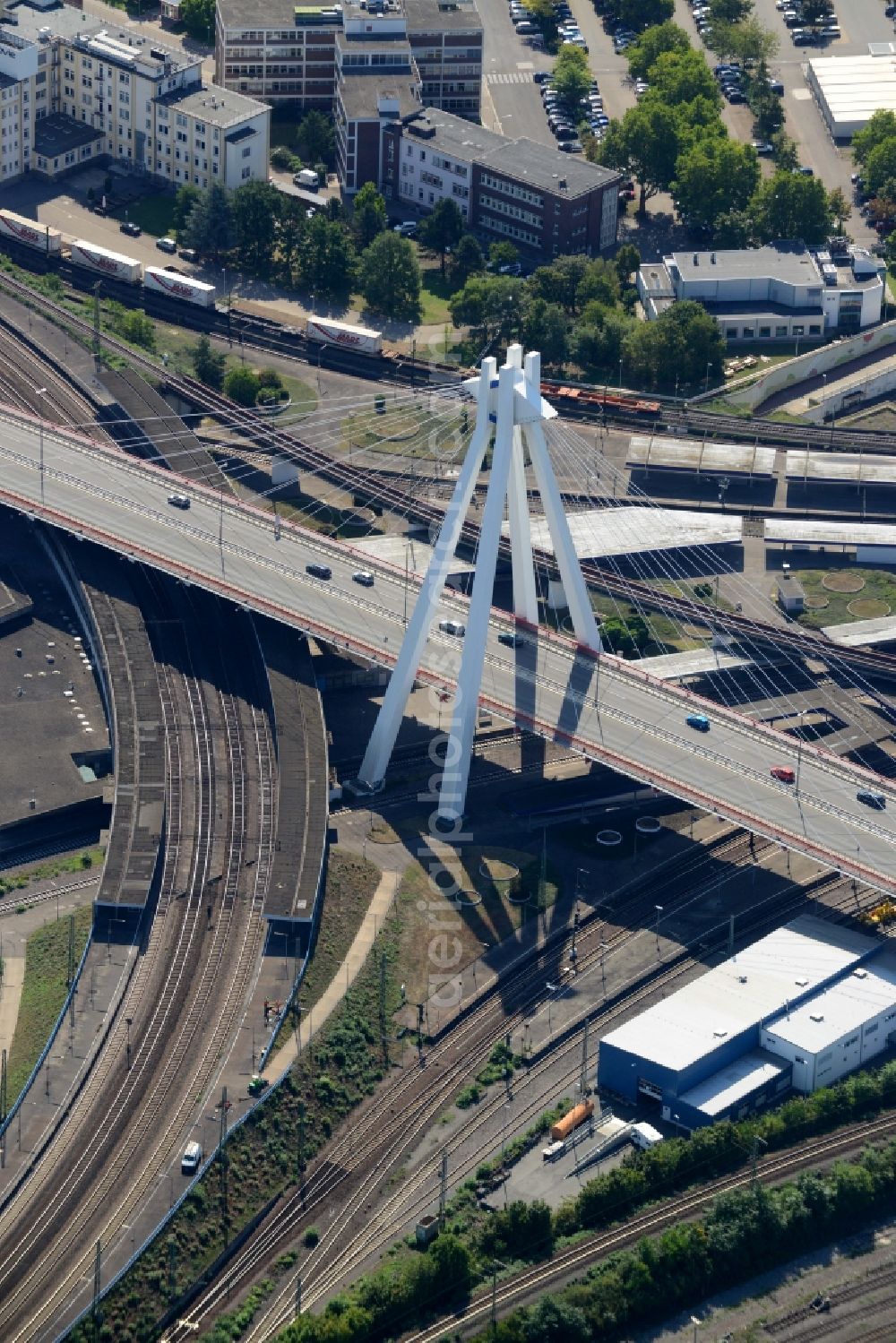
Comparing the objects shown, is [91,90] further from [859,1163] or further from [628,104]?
[859,1163]

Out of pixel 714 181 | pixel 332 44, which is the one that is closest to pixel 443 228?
pixel 714 181

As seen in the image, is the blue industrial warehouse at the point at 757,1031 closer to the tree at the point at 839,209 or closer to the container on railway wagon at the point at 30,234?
the tree at the point at 839,209

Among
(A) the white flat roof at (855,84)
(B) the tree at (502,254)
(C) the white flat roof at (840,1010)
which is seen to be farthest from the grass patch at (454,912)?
(A) the white flat roof at (855,84)

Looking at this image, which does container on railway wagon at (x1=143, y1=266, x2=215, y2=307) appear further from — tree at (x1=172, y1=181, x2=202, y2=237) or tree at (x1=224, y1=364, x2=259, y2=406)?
tree at (x1=224, y1=364, x2=259, y2=406)

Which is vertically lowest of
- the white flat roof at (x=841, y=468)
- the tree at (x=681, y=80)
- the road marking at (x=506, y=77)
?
the white flat roof at (x=841, y=468)

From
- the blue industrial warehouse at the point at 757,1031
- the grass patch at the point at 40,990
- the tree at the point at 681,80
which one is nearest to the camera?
the blue industrial warehouse at the point at 757,1031

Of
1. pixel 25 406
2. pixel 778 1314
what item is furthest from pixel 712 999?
pixel 25 406

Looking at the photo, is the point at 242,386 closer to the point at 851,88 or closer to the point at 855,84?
the point at 851,88
